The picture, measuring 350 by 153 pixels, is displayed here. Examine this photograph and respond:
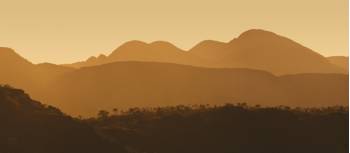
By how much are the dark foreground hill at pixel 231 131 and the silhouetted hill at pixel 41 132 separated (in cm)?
725

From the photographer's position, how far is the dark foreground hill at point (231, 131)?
65812mm

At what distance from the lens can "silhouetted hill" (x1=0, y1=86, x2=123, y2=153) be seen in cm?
5200

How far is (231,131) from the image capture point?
68375 millimetres

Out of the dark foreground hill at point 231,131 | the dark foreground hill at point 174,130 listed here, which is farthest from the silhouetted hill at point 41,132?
the dark foreground hill at point 231,131

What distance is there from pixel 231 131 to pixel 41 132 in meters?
22.7

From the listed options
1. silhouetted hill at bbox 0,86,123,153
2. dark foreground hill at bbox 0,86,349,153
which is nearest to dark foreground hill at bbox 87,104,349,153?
dark foreground hill at bbox 0,86,349,153

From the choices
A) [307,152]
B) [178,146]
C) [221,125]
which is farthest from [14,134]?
[307,152]

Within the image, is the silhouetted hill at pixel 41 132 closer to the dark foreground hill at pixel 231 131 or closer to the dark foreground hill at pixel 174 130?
the dark foreground hill at pixel 174 130

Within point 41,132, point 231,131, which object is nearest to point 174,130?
point 231,131

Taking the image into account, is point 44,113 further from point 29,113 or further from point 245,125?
point 245,125

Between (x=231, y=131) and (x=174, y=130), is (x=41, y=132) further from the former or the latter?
(x=231, y=131)

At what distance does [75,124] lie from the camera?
57.5 metres

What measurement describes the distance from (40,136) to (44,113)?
18.1 ft

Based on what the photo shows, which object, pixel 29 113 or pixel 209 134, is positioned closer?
pixel 29 113
